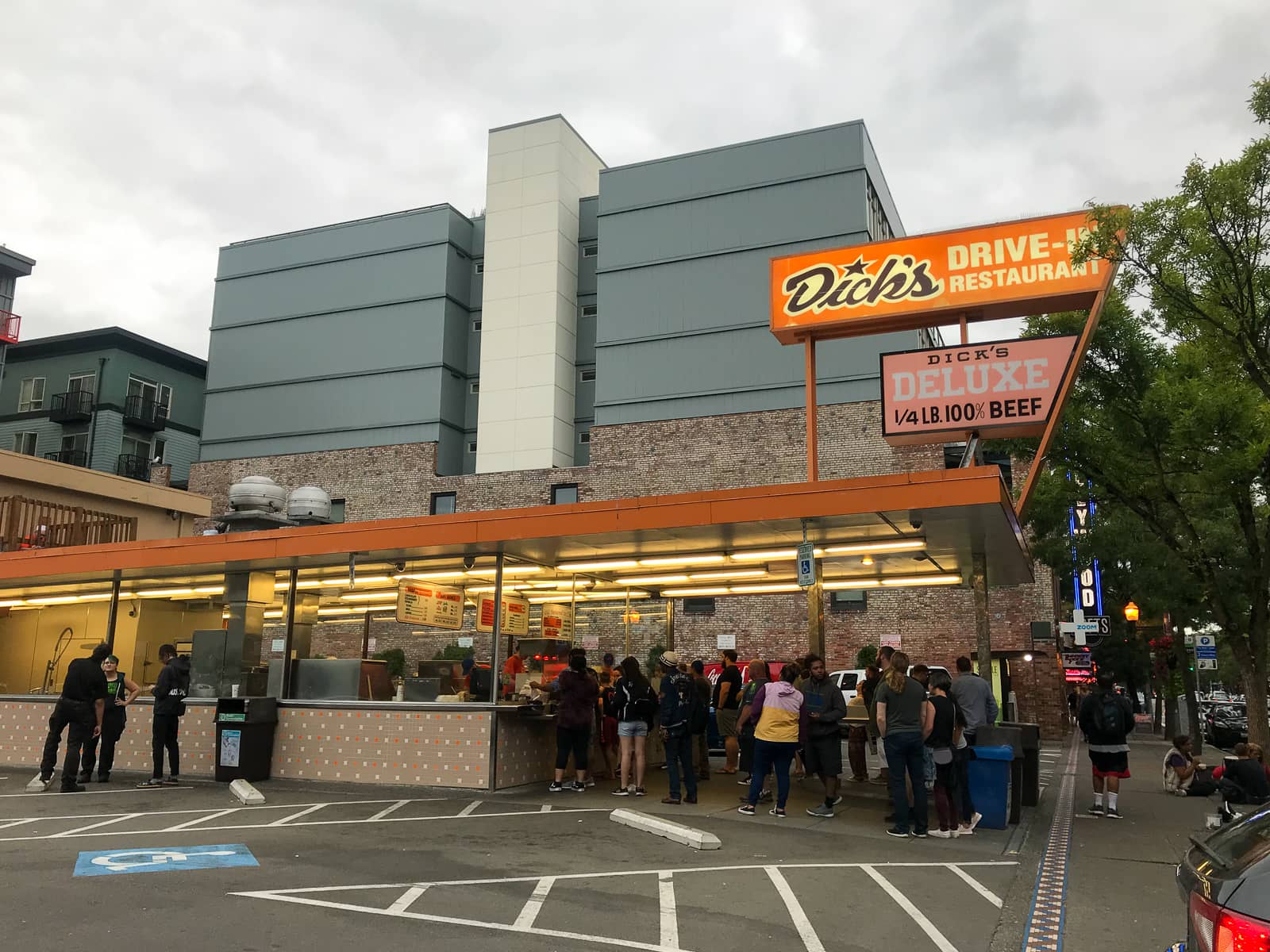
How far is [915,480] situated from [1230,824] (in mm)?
7231

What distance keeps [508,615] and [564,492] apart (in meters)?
22.5

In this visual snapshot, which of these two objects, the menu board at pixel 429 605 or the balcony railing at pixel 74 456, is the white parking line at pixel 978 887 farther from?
the balcony railing at pixel 74 456

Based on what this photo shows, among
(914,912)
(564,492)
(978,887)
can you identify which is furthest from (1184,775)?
(564,492)

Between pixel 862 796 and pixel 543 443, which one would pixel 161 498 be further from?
pixel 862 796

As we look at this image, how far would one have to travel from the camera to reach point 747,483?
110 ft

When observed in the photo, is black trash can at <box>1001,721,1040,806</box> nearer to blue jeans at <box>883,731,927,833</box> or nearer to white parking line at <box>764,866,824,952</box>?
blue jeans at <box>883,731,927,833</box>

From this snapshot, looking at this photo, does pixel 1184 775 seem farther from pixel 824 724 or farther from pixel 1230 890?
pixel 1230 890

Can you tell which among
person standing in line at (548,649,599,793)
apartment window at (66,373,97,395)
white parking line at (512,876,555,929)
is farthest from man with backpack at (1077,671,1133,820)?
apartment window at (66,373,97,395)

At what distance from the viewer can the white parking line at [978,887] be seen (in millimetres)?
7616

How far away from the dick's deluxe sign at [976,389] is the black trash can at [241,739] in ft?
31.2

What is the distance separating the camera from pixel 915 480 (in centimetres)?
1075

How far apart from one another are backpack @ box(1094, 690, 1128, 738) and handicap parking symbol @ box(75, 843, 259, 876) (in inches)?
374

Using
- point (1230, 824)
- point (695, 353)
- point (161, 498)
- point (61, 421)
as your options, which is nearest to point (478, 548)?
point (1230, 824)

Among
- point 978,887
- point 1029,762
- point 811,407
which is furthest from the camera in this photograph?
point 811,407
